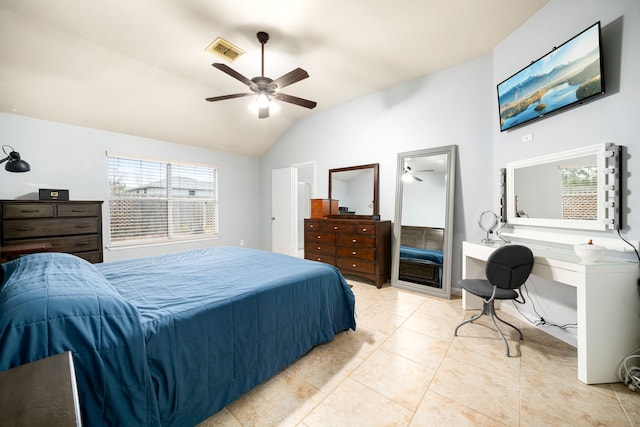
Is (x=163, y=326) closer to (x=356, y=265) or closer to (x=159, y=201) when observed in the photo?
(x=356, y=265)

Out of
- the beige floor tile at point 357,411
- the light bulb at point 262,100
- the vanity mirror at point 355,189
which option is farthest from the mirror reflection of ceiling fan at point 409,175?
the beige floor tile at point 357,411

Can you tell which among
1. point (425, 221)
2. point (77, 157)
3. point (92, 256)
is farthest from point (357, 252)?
point (77, 157)

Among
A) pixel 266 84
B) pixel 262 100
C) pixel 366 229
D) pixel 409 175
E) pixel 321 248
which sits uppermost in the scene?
pixel 266 84

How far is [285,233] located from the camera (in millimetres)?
5352

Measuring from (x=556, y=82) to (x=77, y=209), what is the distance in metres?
5.37

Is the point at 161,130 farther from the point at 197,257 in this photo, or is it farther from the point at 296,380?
the point at 296,380

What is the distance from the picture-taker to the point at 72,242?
307cm

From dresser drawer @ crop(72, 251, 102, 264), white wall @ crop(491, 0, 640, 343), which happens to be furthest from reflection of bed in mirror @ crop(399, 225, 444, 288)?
dresser drawer @ crop(72, 251, 102, 264)

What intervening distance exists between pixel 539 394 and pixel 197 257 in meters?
2.95

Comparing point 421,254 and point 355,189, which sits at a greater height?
point 355,189

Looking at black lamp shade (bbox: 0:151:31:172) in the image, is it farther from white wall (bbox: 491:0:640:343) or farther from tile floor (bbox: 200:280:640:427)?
white wall (bbox: 491:0:640:343)

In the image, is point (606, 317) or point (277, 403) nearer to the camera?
point (277, 403)

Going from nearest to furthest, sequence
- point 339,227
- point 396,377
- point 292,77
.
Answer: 1. point 396,377
2. point 292,77
3. point 339,227

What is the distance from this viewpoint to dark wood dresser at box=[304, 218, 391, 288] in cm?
349
